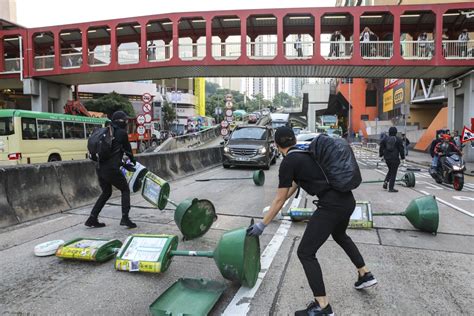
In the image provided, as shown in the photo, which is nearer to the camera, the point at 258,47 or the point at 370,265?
the point at 370,265

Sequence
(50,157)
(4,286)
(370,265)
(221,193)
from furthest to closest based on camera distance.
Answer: (50,157) → (221,193) → (370,265) → (4,286)

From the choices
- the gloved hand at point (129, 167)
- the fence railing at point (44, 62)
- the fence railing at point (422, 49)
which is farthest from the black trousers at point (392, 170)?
the fence railing at point (44, 62)

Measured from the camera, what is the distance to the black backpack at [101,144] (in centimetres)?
591

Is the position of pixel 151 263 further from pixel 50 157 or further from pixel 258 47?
pixel 258 47

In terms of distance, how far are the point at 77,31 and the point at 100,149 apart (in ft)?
88.4

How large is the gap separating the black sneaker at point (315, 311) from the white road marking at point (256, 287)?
50 centimetres

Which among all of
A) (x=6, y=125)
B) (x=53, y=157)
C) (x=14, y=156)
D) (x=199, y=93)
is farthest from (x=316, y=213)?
(x=199, y=93)

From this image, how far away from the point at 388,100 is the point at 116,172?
52490mm

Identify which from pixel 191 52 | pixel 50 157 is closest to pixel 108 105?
pixel 191 52

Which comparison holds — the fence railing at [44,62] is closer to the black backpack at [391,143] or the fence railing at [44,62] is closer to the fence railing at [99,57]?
the fence railing at [99,57]

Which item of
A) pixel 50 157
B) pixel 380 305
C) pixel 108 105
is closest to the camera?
pixel 380 305

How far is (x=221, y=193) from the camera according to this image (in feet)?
33.5

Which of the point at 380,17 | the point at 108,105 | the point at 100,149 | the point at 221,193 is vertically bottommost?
the point at 221,193

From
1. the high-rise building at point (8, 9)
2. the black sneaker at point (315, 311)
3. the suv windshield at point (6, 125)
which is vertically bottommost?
the black sneaker at point (315, 311)
